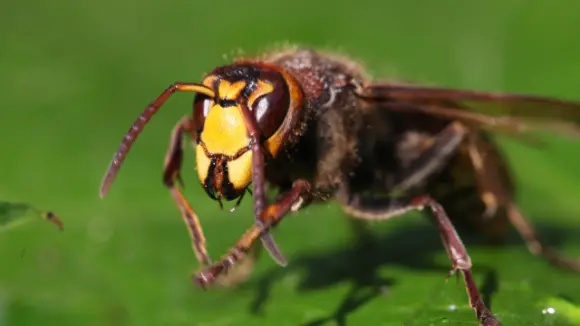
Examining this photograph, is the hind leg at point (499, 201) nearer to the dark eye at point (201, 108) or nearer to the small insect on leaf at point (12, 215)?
the dark eye at point (201, 108)

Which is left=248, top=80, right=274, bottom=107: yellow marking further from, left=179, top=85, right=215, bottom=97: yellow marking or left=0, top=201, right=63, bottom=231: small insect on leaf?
left=0, top=201, right=63, bottom=231: small insect on leaf

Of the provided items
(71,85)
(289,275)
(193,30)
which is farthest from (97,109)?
(289,275)

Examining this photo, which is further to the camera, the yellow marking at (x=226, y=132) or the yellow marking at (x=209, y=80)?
the yellow marking at (x=209, y=80)

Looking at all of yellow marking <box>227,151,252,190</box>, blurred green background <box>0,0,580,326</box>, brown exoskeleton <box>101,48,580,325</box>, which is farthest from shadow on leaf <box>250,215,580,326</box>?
yellow marking <box>227,151,252,190</box>

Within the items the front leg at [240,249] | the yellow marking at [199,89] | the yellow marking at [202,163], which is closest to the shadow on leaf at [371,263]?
the front leg at [240,249]

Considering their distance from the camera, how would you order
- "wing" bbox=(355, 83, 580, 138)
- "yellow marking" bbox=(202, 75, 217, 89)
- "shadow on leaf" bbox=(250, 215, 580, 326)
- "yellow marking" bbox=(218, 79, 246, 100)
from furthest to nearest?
"wing" bbox=(355, 83, 580, 138) < "shadow on leaf" bbox=(250, 215, 580, 326) < "yellow marking" bbox=(202, 75, 217, 89) < "yellow marking" bbox=(218, 79, 246, 100)

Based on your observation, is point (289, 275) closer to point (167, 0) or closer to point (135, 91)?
point (135, 91)

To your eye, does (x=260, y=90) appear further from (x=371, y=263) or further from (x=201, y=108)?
(x=371, y=263)
